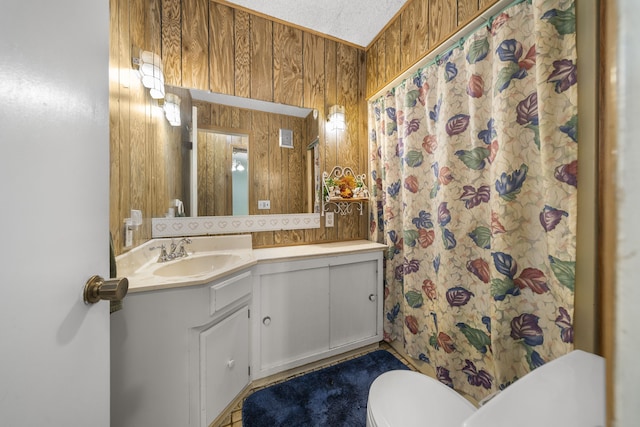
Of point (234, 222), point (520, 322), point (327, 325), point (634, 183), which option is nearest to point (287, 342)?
point (327, 325)

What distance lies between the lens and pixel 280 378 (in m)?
1.55

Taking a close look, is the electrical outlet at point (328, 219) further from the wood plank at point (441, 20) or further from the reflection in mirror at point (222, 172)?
the wood plank at point (441, 20)

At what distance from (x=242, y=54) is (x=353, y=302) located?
6.66 ft

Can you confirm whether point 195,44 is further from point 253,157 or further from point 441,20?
point 441,20

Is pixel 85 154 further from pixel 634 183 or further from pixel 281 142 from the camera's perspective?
pixel 281 142

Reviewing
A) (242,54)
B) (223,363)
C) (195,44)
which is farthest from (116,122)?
(223,363)

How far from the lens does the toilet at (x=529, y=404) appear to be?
497 mm

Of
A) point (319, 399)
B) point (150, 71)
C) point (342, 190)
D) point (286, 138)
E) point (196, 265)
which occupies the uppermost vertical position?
point (150, 71)

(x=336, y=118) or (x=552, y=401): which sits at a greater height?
(x=336, y=118)

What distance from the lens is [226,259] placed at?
1549 millimetres

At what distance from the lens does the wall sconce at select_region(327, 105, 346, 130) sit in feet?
6.61

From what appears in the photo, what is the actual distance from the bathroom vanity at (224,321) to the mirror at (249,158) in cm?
31

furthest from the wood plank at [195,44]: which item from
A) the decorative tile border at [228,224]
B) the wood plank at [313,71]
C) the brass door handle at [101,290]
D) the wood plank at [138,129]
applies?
the brass door handle at [101,290]

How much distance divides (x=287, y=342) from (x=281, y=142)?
1.46m
